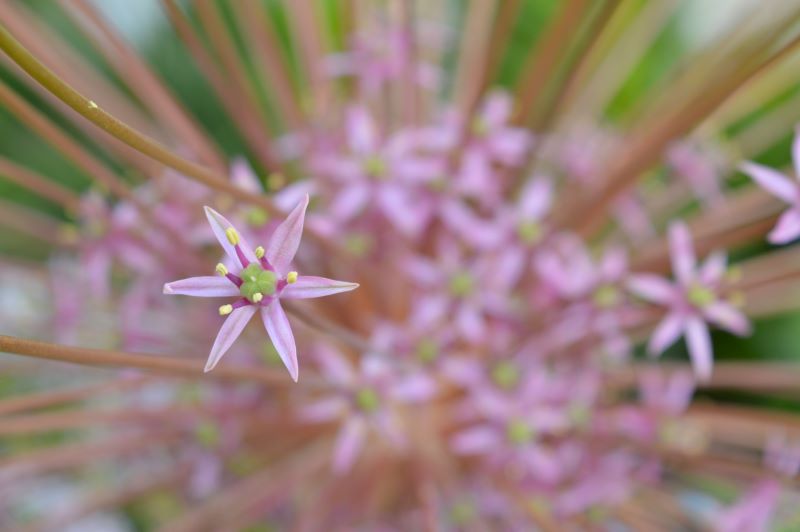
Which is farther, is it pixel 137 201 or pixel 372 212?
pixel 372 212

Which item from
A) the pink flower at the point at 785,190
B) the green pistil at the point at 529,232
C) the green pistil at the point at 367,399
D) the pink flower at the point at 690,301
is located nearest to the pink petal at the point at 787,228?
the pink flower at the point at 785,190

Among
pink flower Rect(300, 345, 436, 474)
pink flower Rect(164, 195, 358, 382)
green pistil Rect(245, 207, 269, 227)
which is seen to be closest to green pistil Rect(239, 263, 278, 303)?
pink flower Rect(164, 195, 358, 382)

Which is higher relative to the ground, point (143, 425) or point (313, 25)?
point (313, 25)

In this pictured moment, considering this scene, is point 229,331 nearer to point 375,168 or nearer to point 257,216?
point 257,216

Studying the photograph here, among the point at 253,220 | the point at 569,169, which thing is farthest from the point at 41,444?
the point at 569,169

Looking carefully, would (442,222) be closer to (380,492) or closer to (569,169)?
(569,169)

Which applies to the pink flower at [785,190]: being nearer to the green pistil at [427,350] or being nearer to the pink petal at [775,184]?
the pink petal at [775,184]
